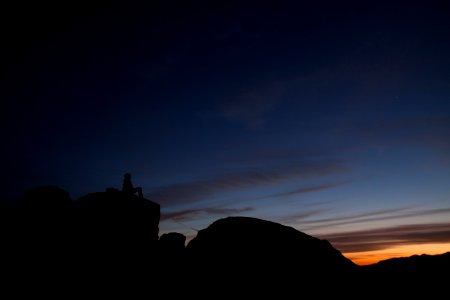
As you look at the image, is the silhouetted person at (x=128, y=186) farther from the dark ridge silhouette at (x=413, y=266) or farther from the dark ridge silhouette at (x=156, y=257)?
the dark ridge silhouette at (x=413, y=266)

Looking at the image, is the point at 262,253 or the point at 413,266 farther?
the point at 413,266

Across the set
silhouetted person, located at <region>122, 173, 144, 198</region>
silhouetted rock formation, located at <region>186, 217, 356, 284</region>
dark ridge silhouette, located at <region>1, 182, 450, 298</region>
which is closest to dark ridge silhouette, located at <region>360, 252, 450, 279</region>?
dark ridge silhouette, located at <region>1, 182, 450, 298</region>

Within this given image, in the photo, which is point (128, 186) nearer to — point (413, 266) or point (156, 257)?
point (156, 257)

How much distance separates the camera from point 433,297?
1341 cm

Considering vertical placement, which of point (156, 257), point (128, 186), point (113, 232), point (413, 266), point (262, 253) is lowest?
point (413, 266)

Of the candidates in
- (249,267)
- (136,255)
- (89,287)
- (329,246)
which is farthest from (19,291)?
(329,246)

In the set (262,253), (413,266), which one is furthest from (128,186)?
(413,266)

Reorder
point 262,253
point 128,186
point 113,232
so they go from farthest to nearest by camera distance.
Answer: point 128,186 < point 113,232 < point 262,253

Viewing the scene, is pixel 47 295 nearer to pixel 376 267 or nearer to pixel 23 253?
pixel 23 253

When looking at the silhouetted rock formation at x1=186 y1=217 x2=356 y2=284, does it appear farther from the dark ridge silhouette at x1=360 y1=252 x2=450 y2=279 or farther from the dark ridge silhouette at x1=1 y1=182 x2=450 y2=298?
the dark ridge silhouette at x1=360 y1=252 x2=450 y2=279

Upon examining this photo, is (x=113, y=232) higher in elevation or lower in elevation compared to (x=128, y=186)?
lower

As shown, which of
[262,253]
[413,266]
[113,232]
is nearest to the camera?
[262,253]

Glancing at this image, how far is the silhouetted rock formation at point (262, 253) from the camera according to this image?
11.4m

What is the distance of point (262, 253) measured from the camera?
1181 centimetres
